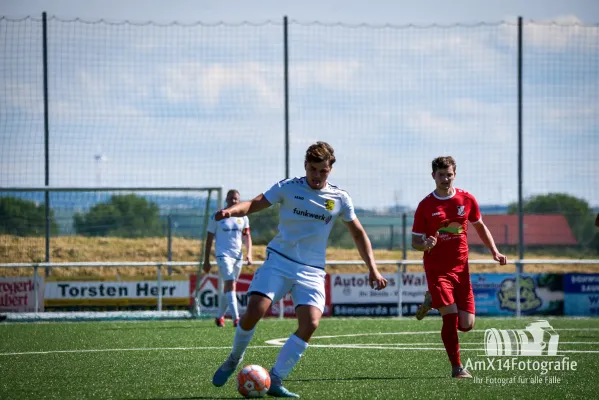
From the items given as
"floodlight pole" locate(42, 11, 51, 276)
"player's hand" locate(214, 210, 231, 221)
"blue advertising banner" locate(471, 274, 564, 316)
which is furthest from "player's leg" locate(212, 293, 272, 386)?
"blue advertising banner" locate(471, 274, 564, 316)

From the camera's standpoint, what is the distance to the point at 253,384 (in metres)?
7.95

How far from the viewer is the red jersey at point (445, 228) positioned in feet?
33.1

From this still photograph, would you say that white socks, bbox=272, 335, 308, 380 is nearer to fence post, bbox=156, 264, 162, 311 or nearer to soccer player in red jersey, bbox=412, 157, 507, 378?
soccer player in red jersey, bbox=412, 157, 507, 378

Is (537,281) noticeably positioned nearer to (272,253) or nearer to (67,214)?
(67,214)

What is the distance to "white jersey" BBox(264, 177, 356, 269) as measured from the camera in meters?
8.25

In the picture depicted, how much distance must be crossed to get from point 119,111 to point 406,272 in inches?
273

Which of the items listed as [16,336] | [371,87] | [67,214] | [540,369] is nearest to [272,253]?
[540,369]

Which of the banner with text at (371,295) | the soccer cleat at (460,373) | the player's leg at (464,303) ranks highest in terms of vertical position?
the player's leg at (464,303)

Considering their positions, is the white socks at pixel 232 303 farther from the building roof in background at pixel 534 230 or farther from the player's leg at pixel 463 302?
the building roof in background at pixel 534 230

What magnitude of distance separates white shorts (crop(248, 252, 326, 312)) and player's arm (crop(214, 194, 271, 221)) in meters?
0.48

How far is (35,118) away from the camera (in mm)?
20766

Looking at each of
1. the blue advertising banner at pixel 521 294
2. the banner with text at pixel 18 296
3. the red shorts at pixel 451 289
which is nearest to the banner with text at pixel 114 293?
the banner with text at pixel 18 296

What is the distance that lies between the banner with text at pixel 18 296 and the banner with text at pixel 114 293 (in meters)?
0.27

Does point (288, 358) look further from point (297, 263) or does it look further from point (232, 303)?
point (232, 303)
